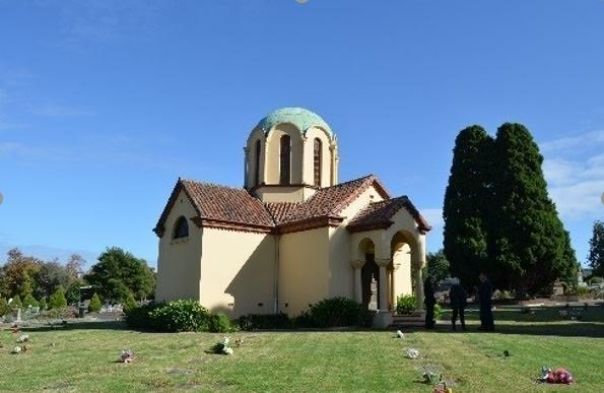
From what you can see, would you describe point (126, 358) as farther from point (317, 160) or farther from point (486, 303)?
point (317, 160)

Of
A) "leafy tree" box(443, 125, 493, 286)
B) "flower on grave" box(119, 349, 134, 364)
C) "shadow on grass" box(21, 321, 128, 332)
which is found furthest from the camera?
"leafy tree" box(443, 125, 493, 286)

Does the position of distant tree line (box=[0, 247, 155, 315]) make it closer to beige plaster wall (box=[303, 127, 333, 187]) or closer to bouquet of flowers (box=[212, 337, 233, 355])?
beige plaster wall (box=[303, 127, 333, 187])

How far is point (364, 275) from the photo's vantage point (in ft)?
87.9

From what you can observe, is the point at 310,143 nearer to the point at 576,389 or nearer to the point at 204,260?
the point at 204,260

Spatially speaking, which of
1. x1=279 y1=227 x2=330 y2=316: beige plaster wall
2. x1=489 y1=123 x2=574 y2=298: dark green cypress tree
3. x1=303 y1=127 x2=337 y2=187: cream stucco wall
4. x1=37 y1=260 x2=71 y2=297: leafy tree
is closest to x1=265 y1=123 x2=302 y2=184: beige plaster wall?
x1=303 y1=127 x2=337 y2=187: cream stucco wall

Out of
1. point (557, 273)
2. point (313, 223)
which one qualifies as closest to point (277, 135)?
point (313, 223)

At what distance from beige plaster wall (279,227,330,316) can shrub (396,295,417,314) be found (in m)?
4.30

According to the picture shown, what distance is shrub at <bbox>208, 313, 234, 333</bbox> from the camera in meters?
22.2

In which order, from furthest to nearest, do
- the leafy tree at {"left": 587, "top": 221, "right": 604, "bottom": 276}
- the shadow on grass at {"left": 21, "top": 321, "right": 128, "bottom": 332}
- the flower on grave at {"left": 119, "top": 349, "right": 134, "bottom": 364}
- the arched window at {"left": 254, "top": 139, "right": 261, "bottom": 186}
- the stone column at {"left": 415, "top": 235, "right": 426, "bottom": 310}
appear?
the leafy tree at {"left": 587, "top": 221, "right": 604, "bottom": 276}, the arched window at {"left": 254, "top": 139, "right": 261, "bottom": 186}, the stone column at {"left": 415, "top": 235, "right": 426, "bottom": 310}, the shadow on grass at {"left": 21, "top": 321, "right": 128, "bottom": 332}, the flower on grave at {"left": 119, "top": 349, "right": 134, "bottom": 364}

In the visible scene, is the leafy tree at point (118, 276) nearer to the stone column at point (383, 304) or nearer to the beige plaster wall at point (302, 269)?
the beige plaster wall at point (302, 269)

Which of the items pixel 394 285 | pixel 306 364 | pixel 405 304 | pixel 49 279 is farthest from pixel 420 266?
pixel 49 279

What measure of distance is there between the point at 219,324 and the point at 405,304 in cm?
917

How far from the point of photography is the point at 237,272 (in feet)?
82.8

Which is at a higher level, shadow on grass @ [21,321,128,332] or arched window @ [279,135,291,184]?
arched window @ [279,135,291,184]
